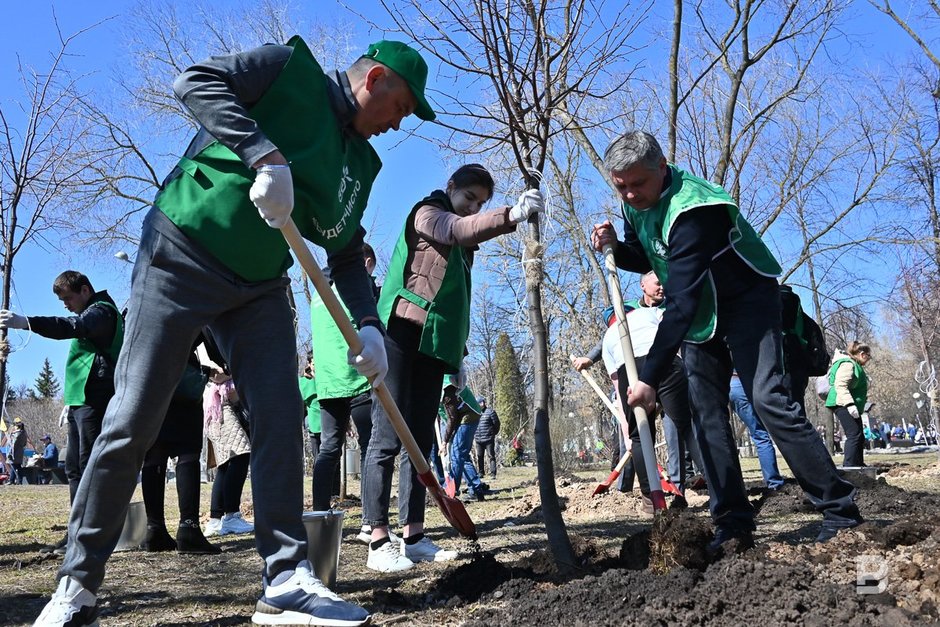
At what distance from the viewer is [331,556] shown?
128 inches

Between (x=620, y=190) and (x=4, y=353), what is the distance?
576 cm

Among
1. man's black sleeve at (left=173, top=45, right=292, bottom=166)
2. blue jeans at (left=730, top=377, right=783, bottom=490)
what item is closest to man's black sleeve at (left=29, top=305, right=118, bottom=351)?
man's black sleeve at (left=173, top=45, right=292, bottom=166)

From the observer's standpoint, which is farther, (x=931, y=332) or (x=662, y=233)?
(x=931, y=332)

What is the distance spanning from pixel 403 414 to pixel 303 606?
62.2 inches

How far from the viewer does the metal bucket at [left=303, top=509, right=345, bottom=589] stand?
3193mm

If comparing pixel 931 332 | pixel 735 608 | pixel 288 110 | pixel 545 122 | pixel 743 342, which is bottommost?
pixel 735 608

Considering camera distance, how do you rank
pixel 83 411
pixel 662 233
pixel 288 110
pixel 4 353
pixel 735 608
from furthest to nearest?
pixel 4 353
pixel 83 411
pixel 662 233
pixel 288 110
pixel 735 608

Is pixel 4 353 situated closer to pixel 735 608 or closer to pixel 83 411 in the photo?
pixel 83 411

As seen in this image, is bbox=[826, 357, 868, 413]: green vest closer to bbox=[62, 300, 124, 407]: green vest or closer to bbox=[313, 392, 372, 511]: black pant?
bbox=[313, 392, 372, 511]: black pant

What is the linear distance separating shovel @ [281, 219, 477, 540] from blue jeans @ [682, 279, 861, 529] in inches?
46.2

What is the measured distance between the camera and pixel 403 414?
4023 millimetres

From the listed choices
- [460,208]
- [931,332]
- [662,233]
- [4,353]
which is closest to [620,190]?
[662,233]

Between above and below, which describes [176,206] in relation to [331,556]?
above

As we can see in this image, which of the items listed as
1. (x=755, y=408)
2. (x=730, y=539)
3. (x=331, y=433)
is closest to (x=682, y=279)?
(x=755, y=408)
